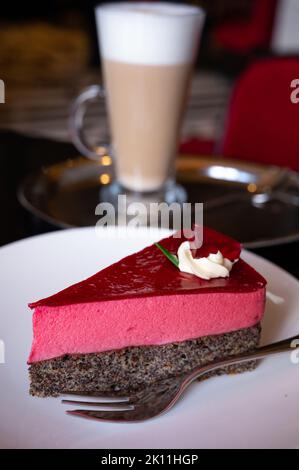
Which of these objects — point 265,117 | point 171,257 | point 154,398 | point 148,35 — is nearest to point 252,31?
point 265,117

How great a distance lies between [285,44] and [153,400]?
190 inches

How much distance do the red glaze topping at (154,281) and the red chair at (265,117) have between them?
36.6 inches

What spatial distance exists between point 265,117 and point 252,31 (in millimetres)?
3579

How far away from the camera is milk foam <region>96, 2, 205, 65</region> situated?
1063mm

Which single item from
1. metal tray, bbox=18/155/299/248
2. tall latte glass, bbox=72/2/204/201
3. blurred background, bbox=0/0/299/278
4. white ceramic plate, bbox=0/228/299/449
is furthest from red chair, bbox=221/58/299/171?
white ceramic plate, bbox=0/228/299/449

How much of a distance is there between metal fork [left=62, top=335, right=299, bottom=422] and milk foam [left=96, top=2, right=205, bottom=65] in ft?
2.05

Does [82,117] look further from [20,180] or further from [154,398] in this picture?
[154,398]

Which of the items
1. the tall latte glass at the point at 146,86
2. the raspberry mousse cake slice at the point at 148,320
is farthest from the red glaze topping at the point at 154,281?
the tall latte glass at the point at 146,86

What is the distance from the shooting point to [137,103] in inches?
45.5

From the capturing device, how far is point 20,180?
128cm

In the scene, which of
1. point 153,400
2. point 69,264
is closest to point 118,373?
point 153,400

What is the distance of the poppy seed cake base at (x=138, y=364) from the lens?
708 millimetres

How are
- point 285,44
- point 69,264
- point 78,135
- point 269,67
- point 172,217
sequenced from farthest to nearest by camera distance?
Result: point 285,44 → point 269,67 → point 78,135 → point 172,217 → point 69,264

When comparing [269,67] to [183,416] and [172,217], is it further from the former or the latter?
[183,416]
